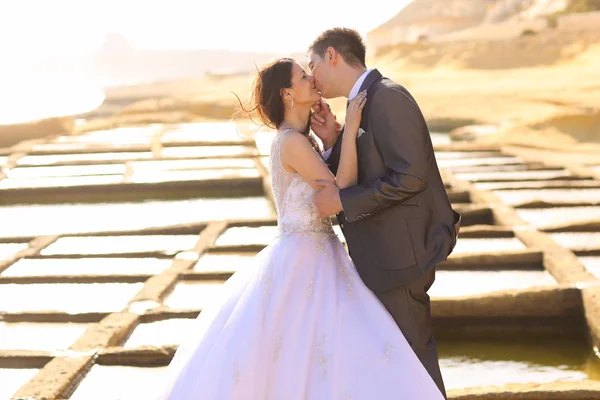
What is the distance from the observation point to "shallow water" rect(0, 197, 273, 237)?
24.6 feet

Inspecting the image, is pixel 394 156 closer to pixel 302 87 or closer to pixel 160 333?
pixel 302 87

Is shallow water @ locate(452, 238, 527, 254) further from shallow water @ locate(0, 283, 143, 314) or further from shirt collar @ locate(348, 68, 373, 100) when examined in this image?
shirt collar @ locate(348, 68, 373, 100)

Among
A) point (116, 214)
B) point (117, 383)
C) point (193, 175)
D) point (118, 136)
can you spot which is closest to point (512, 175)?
point (193, 175)

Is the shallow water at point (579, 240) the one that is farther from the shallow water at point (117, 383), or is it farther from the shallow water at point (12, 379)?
the shallow water at point (12, 379)

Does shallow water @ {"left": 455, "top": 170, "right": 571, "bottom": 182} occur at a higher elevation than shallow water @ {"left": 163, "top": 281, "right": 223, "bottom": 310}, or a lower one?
higher

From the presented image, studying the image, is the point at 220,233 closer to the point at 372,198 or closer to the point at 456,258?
the point at 456,258

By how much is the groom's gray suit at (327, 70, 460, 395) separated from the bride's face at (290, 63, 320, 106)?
0.69 feet

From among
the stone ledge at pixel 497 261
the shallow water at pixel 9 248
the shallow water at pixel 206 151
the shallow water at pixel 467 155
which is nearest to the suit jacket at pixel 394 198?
the stone ledge at pixel 497 261

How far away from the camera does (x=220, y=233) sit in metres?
6.52

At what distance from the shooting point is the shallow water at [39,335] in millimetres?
4051

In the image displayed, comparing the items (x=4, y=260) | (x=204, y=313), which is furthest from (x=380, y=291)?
(x=4, y=260)

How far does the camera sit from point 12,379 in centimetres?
365

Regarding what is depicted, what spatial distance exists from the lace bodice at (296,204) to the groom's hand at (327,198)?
87 millimetres

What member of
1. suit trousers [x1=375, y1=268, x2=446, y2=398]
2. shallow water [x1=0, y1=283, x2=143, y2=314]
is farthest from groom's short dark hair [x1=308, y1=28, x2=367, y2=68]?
shallow water [x1=0, y1=283, x2=143, y2=314]
